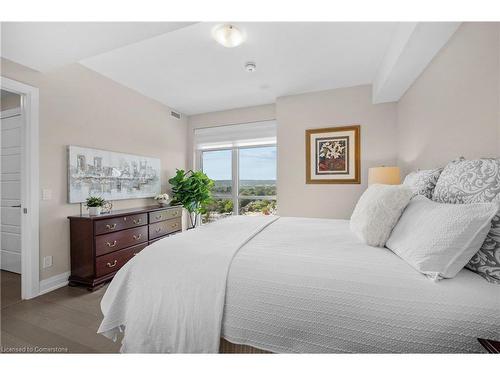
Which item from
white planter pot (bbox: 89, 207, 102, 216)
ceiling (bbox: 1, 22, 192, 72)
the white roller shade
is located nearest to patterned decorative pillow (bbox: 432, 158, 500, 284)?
ceiling (bbox: 1, 22, 192, 72)

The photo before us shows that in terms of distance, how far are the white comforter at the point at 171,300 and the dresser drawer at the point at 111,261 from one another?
1415 millimetres

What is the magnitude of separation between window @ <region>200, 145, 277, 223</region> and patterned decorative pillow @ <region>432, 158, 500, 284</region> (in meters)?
3.00

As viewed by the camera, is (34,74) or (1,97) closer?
(34,74)

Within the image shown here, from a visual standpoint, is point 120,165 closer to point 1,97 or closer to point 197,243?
point 1,97

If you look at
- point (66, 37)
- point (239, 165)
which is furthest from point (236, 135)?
point (66, 37)

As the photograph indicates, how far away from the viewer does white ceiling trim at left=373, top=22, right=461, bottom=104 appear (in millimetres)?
1653

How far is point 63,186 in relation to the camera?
8.02 feet

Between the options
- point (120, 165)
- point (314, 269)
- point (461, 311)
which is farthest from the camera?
point (120, 165)

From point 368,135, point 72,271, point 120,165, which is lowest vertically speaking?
point 72,271

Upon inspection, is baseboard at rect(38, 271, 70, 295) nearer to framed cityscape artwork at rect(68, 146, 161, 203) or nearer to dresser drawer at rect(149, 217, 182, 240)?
framed cityscape artwork at rect(68, 146, 161, 203)

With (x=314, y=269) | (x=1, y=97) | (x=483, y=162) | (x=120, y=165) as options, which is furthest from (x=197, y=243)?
(x=1, y=97)

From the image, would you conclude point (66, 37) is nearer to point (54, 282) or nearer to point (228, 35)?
point (228, 35)

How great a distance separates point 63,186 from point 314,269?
2.85 meters

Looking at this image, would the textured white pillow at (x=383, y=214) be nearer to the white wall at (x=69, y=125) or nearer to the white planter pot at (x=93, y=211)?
the white planter pot at (x=93, y=211)
